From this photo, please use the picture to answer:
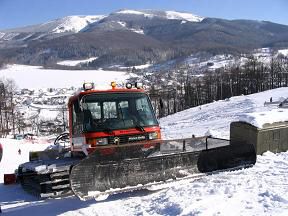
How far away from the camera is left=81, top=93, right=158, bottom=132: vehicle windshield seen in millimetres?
9836

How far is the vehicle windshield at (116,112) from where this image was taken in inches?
387

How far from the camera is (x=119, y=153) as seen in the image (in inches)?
340

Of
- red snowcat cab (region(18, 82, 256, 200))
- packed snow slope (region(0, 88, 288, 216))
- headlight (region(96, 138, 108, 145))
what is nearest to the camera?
packed snow slope (region(0, 88, 288, 216))

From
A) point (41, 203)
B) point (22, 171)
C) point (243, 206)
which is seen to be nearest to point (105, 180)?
point (41, 203)

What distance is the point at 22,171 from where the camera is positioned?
10961mm

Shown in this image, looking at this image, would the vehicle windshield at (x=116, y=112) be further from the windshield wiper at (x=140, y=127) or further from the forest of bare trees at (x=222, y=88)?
the forest of bare trees at (x=222, y=88)

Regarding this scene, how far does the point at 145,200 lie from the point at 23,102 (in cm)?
15202

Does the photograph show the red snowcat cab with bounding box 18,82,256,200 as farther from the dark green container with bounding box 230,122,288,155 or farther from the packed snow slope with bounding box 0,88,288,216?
the dark green container with bounding box 230,122,288,155

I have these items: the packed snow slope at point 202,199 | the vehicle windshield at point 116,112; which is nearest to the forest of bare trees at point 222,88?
the vehicle windshield at point 116,112

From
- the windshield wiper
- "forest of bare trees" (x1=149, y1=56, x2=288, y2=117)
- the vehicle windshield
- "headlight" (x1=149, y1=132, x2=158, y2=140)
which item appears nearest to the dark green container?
"headlight" (x1=149, y1=132, x2=158, y2=140)

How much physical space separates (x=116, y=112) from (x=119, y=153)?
5.81ft

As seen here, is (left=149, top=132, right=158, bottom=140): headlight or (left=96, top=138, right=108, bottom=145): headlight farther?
(left=149, top=132, right=158, bottom=140): headlight

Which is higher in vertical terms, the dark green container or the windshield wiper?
the windshield wiper

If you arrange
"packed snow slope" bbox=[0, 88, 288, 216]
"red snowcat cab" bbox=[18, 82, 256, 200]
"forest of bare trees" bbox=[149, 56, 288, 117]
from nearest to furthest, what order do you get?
"packed snow slope" bbox=[0, 88, 288, 216], "red snowcat cab" bbox=[18, 82, 256, 200], "forest of bare trees" bbox=[149, 56, 288, 117]
